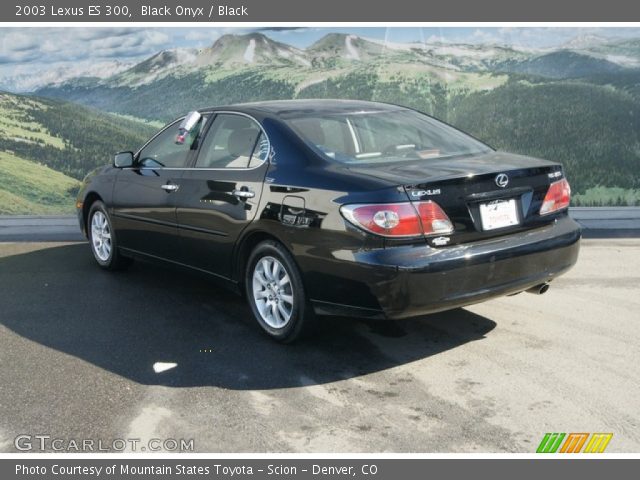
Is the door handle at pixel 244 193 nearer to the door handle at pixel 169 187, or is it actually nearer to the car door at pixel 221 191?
the car door at pixel 221 191

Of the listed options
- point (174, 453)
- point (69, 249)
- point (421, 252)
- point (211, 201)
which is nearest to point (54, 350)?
point (211, 201)

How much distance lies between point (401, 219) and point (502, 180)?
728mm

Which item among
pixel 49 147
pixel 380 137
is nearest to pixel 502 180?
pixel 380 137

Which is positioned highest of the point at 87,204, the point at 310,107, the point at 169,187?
the point at 310,107

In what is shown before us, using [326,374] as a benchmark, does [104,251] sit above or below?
above

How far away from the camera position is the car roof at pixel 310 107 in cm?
545

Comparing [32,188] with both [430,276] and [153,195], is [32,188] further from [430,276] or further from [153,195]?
[430,276]

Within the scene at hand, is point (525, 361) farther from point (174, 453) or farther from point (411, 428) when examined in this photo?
point (174, 453)

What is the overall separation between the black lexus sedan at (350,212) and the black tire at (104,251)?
0.87m

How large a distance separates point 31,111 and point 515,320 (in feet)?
34.0

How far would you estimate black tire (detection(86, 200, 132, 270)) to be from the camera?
7.04m

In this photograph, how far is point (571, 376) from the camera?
4.36 meters

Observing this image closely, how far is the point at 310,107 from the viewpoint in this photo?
560cm

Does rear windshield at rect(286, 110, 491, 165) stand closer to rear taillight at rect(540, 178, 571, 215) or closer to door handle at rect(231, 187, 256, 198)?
door handle at rect(231, 187, 256, 198)
